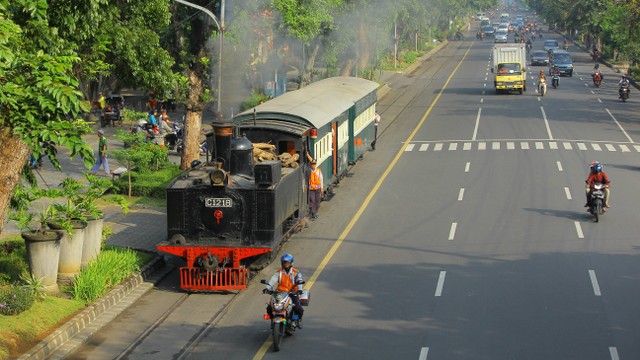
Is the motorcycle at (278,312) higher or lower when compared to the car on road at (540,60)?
lower

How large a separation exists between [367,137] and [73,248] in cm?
1993

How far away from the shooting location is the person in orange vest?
25.3 meters

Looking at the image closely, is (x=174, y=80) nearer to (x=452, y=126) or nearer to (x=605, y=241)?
(x=605, y=241)

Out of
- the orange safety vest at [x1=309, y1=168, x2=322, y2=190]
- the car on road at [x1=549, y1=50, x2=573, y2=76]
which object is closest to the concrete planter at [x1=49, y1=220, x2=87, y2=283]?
the orange safety vest at [x1=309, y1=168, x2=322, y2=190]

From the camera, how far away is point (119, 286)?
63.9 feet

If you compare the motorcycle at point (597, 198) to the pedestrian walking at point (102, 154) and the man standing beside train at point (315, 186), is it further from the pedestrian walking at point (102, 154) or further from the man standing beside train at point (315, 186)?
the pedestrian walking at point (102, 154)

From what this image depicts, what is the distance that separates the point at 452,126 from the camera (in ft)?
158

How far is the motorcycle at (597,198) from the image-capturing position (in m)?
26.6

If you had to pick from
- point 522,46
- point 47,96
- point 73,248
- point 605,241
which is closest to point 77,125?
point 47,96

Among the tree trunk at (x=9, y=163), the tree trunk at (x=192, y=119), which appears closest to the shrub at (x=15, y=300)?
the tree trunk at (x=9, y=163)

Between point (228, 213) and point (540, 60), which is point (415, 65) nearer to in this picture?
point (540, 60)

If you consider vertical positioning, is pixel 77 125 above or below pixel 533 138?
above

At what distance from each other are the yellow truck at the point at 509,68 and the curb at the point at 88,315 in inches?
1759

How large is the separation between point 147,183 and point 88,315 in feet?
41.2
